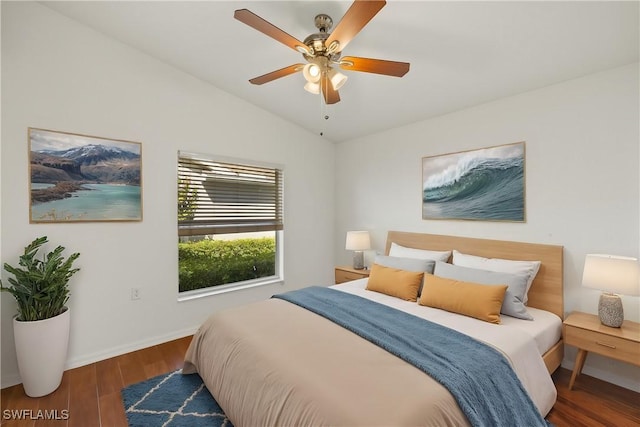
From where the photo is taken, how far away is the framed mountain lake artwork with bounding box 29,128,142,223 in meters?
2.40

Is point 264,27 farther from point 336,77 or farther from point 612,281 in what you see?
point 612,281

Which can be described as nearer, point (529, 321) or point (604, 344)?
point (604, 344)

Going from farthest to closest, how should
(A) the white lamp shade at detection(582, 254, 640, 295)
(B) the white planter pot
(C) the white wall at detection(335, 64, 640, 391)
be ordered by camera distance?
1. (C) the white wall at detection(335, 64, 640, 391)
2. (B) the white planter pot
3. (A) the white lamp shade at detection(582, 254, 640, 295)

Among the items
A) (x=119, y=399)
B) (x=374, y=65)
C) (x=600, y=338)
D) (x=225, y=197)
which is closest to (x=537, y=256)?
(x=600, y=338)

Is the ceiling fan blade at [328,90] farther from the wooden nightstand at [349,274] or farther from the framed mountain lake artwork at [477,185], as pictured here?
the wooden nightstand at [349,274]

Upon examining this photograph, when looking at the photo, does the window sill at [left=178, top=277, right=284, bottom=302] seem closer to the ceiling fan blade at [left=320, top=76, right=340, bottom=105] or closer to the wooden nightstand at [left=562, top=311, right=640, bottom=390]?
the ceiling fan blade at [left=320, top=76, right=340, bottom=105]

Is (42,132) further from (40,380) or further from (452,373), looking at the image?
(452,373)

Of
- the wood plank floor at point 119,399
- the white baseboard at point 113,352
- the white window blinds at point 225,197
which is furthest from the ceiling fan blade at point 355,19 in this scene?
the white baseboard at point 113,352

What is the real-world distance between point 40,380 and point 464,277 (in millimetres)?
3320

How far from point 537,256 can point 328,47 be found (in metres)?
2.44

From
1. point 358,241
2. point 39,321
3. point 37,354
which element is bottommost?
point 37,354

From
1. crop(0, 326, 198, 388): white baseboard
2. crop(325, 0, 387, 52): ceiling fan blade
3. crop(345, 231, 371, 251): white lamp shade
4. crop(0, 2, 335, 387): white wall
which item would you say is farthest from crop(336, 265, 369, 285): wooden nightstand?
crop(325, 0, 387, 52): ceiling fan blade

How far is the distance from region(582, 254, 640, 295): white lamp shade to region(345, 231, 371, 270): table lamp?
7.09 feet

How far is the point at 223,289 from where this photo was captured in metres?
3.57
